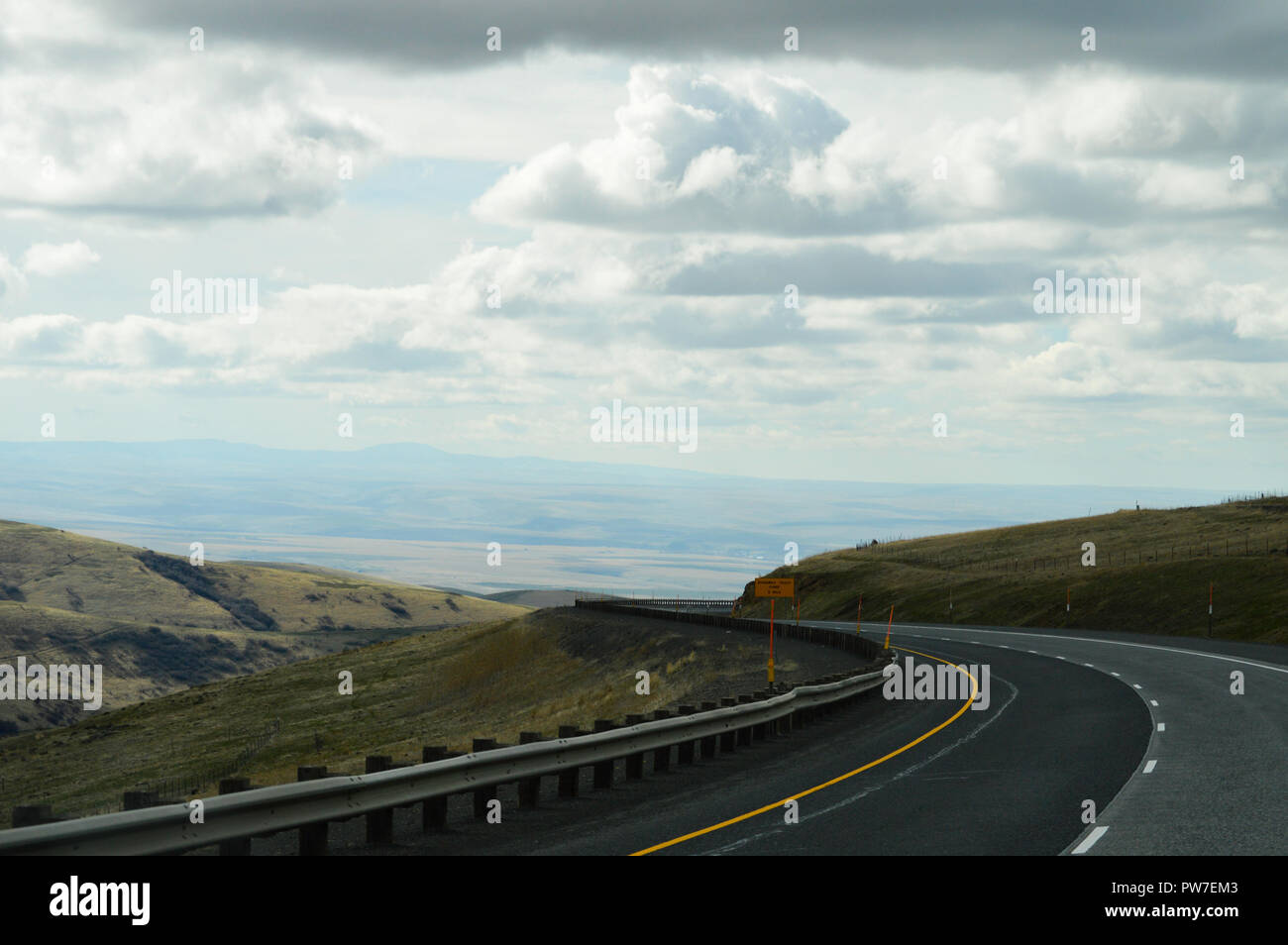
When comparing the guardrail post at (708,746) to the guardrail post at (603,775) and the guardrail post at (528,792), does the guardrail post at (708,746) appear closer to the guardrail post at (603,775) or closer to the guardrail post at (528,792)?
the guardrail post at (603,775)

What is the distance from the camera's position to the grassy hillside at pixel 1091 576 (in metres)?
59.2

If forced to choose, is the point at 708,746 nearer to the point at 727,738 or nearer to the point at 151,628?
the point at 727,738

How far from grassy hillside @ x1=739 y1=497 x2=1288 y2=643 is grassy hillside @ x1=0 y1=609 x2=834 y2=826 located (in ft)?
55.7

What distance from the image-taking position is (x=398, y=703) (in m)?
59.1

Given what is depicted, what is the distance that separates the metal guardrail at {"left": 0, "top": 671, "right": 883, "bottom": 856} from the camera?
802 cm

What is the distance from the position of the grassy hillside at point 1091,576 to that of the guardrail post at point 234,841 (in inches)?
1850

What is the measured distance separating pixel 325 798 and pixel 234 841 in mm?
984

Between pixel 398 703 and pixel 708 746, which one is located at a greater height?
pixel 708 746

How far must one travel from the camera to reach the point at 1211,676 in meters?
32.1

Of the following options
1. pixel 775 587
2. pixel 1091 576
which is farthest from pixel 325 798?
pixel 1091 576
